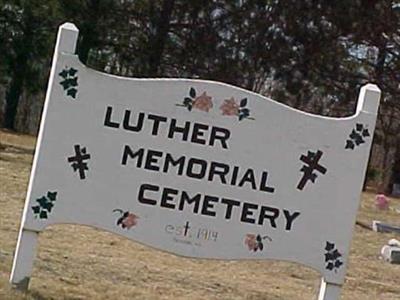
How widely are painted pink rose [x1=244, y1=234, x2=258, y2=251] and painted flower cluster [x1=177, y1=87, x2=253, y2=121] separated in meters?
→ 0.65

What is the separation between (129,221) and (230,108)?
32.8 inches

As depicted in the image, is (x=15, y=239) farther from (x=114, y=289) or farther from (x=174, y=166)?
(x=174, y=166)

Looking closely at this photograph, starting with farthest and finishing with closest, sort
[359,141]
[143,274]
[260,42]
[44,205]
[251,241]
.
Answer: [260,42], [143,274], [359,141], [251,241], [44,205]

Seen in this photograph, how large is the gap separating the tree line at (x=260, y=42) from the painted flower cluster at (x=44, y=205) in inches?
722

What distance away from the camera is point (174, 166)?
506 centimetres

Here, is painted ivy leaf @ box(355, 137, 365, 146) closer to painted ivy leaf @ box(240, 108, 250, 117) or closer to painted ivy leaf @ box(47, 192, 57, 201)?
painted ivy leaf @ box(240, 108, 250, 117)

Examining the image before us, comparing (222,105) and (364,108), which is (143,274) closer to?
(222,105)

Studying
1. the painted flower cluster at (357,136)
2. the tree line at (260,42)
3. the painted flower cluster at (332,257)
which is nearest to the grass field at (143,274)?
the painted flower cluster at (332,257)

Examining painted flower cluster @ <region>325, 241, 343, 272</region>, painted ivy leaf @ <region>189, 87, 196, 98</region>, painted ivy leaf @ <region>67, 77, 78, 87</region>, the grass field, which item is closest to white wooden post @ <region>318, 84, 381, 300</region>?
painted flower cluster @ <region>325, 241, 343, 272</region>

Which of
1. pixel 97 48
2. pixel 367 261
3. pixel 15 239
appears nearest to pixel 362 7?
pixel 97 48

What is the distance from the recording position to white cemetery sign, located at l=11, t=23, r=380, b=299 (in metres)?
5.04

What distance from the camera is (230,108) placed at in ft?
16.7

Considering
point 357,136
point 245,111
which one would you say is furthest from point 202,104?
point 357,136

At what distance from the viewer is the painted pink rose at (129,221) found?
199 inches
